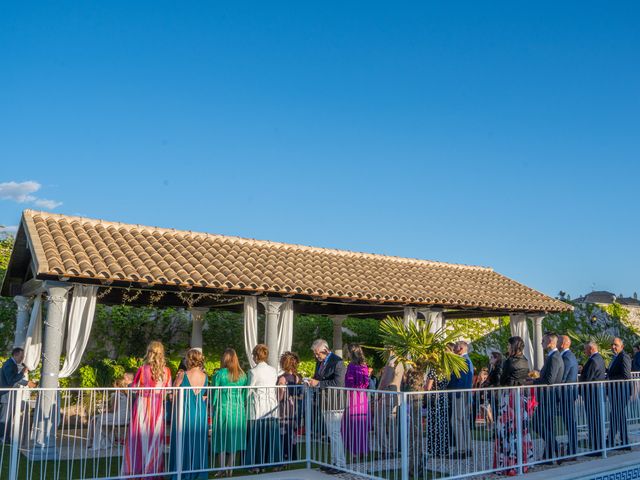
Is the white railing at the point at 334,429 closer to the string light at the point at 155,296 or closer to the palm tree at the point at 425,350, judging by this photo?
the palm tree at the point at 425,350

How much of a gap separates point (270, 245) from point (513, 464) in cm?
903

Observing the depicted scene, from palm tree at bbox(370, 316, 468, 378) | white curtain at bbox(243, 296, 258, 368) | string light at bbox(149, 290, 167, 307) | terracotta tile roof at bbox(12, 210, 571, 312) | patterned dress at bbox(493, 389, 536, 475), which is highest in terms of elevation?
terracotta tile roof at bbox(12, 210, 571, 312)

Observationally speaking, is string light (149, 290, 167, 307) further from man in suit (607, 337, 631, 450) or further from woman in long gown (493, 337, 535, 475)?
man in suit (607, 337, 631, 450)

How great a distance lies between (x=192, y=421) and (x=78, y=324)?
3.74 metres

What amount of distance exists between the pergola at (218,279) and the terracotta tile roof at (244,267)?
2 centimetres

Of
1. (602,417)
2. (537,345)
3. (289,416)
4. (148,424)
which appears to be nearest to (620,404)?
(602,417)

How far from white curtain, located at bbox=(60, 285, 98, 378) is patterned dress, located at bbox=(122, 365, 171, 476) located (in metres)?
3.22

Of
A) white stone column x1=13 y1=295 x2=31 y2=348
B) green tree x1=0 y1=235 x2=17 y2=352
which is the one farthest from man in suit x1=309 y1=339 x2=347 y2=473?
green tree x1=0 y1=235 x2=17 y2=352

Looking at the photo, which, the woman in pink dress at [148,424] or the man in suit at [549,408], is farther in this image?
the man in suit at [549,408]

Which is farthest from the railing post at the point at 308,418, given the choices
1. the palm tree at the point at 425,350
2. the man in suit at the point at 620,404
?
the man in suit at the point at 620,404

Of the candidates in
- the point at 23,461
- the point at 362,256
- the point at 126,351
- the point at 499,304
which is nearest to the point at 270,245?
the point at 362,256

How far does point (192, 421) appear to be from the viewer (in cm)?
768

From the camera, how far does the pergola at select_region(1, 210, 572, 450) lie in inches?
418

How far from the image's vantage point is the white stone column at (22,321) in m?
13.2
